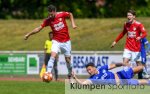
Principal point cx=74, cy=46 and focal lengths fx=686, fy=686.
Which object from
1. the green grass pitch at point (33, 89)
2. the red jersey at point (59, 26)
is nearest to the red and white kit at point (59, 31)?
the red jersey at point (59, 26)

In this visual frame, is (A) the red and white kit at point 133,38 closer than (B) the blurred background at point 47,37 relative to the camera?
A: Yes

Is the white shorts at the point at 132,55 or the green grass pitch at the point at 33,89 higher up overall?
the white shorts at the point at 132,55

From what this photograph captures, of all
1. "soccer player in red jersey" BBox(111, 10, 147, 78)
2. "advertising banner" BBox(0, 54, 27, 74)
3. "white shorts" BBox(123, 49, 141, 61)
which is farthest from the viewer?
"advertising banner" BBox(0, 54, 27, 74)

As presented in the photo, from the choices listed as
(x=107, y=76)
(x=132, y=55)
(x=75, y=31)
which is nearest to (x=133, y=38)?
Answer: (x=132, y=55)

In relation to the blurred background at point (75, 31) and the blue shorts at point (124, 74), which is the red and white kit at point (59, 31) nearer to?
the blue shorts at point (124, 74)

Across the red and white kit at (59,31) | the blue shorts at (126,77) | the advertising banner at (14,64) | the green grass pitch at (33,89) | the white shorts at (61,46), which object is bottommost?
the advertising banner at (14,64)

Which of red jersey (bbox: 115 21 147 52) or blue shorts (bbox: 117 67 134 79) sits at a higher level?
red jersey (bbox: 115 21 147 52)

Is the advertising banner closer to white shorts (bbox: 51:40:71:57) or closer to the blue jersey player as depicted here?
white shorts (bbox: 51:40:71:57)

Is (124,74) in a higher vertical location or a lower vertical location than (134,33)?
lower

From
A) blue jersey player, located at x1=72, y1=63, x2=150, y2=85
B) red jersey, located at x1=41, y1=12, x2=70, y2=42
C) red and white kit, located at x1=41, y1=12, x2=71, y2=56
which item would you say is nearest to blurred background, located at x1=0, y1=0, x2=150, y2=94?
red and white kit, located at x1=41, y1=12, x2=71, y2=56

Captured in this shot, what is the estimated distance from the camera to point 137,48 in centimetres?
2073

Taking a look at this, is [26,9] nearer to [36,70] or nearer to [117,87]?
[36,70]

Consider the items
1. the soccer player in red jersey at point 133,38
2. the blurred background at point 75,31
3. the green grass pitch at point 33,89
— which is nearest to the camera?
the green grass pitch at point 33,89

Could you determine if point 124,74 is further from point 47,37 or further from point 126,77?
point 47,37
